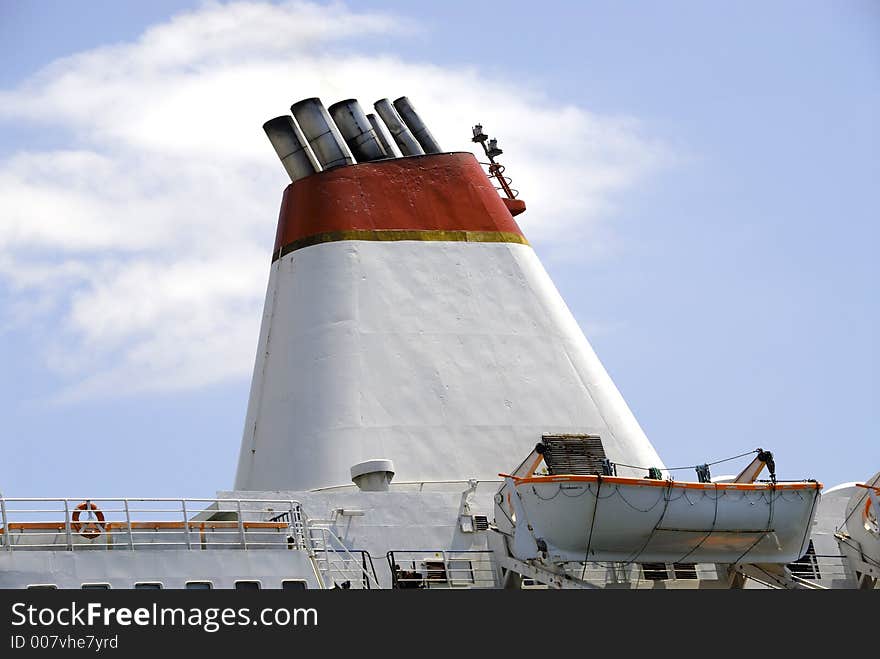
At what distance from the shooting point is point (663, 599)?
18969mm

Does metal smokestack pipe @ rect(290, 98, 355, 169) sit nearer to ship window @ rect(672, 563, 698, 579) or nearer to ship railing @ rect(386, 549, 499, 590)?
ship railing @ rect(386, 549, 499, 590)

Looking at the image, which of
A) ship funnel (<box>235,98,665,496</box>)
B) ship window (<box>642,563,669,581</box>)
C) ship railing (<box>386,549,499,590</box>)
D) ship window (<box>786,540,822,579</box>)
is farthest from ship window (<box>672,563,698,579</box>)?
ship railing (<box>386,549,499,590</box>)

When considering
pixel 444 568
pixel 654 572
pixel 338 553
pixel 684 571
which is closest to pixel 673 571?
pixel 684 571

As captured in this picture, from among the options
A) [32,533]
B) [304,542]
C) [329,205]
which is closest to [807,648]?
[304,542]

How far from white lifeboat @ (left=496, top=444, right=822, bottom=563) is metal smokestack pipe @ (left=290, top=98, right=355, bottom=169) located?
8444 millimetres

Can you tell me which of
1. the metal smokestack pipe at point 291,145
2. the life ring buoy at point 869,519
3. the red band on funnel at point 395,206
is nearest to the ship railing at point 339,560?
the red band on funnel at point 395,206

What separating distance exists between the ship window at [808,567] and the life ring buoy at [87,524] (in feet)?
36.9

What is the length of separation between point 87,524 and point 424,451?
6.50 m

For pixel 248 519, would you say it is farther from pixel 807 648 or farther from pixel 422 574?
pixel 807 648

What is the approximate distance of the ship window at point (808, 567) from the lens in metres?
25.0

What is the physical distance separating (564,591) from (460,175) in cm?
1227

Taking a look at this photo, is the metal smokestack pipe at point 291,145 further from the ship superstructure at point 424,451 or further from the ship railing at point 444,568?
the ship railing at point 444,568

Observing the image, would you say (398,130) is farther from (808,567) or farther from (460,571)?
(808,567)

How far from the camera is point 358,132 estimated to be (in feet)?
96.2
